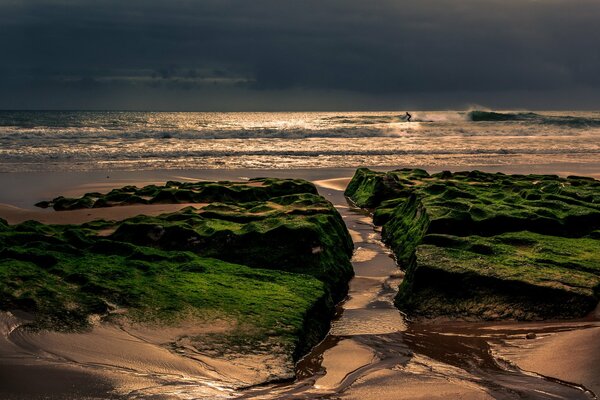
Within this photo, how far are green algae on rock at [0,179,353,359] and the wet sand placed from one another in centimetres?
29

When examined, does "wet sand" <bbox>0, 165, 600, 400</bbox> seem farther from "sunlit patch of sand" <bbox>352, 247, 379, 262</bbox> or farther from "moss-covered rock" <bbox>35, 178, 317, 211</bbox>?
"moss-covered rock" <bbox>35, 178, 317, 211</bbox>

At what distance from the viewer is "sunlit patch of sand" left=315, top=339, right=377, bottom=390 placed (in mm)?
4602

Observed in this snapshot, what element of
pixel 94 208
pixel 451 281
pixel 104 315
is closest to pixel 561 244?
pixel 451 281

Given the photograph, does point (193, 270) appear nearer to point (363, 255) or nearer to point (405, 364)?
point (405, 364)

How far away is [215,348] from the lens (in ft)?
15.8

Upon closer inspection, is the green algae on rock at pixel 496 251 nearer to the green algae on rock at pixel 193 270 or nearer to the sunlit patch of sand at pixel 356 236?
the sunlit patch of sand at pixel 356 236

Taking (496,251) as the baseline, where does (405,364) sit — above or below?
below

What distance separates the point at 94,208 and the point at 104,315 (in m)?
7.71

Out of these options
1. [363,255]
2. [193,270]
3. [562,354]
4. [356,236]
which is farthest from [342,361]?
[356,236]

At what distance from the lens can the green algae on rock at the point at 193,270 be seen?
17.5ft

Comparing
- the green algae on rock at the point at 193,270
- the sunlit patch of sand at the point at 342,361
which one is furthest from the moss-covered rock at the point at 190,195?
the sunlit patch of sand at the point at 342,361

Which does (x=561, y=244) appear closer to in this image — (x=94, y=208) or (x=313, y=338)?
(x=313, y=338)

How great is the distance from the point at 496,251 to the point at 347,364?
10.0 ft

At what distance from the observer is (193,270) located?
666 centimetres
